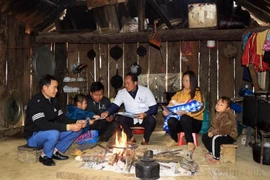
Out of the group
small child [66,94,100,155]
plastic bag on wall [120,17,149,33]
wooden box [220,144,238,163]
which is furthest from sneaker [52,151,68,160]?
plastic bag on wall [120,17,149,33]

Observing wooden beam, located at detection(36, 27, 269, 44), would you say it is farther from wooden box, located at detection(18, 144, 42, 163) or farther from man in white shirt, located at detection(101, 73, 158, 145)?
wooden box, located at detection(18, 144, 42, 163)

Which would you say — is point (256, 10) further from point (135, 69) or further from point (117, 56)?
point (117, 56)

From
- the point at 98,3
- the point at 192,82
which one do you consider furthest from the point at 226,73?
the point at 98,3

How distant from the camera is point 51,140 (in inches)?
164

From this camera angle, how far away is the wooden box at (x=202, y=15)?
7176 millimetres

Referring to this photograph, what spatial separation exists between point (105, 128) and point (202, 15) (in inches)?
143

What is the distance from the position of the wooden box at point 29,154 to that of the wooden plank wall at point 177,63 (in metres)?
4.20

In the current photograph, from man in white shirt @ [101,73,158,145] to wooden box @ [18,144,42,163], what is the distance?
4.58 feet

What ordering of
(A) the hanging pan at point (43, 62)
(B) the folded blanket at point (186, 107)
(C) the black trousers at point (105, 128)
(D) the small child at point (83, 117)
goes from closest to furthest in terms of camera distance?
(B) the folded blanket at point (186, 107), (D) the small child at point (83, 117), (C) the black trousers at point (105, 128), (A) the hanging pan at point (43, 62)

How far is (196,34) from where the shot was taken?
23.0 ft

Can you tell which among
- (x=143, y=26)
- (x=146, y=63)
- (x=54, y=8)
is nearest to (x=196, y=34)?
(x=143, y=26)

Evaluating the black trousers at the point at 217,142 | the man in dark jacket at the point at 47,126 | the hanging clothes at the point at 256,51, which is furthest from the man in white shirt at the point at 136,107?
the hanging clothes at the point at 256,51

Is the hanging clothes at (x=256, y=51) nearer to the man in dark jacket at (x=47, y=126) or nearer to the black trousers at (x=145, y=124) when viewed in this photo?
the black trousers at (x=145, y=124)

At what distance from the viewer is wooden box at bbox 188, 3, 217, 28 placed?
7176mm
